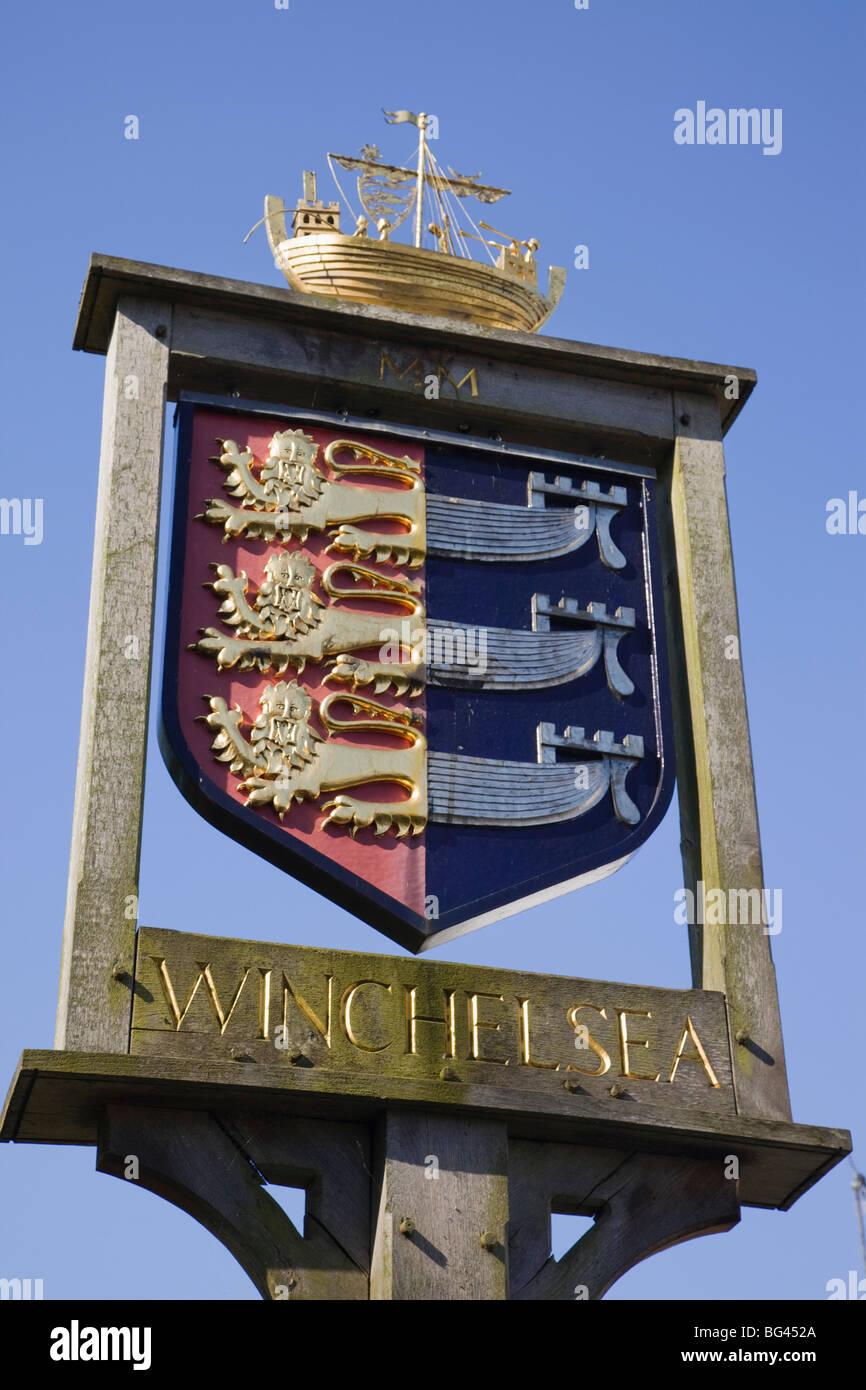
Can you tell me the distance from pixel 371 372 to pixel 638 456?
143 cm

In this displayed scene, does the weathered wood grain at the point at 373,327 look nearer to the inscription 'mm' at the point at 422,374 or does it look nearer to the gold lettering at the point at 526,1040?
the inscription 'mm' at the point at 422,374

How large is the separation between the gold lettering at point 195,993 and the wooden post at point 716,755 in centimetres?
219

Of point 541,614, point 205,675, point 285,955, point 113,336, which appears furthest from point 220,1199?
point 113,336

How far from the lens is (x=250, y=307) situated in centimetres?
1073

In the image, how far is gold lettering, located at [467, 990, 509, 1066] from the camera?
9.32 meters

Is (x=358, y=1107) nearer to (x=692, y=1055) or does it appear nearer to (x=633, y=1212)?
(x=633, y=1212)

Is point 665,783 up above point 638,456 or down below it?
below

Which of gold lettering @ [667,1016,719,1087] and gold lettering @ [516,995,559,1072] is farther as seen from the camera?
gold lettering @ [667,1016,719,1087]

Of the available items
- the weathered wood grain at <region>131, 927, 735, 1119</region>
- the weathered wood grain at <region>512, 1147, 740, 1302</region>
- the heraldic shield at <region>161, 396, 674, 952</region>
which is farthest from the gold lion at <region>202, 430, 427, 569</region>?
the weathered wood grain at <region>512, 1147, 740, 1302</region>

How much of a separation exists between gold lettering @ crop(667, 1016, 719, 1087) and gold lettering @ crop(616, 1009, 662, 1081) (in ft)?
0.36

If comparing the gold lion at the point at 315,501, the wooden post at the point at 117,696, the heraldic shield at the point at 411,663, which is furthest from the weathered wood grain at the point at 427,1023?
the gold lion at the point at 315,501

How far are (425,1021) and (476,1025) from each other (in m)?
0.22

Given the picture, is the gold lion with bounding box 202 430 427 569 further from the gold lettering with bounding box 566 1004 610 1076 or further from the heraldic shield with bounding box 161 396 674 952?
the gold lettering with bounding box 566 1004 610 1076
